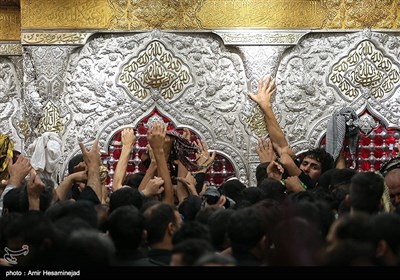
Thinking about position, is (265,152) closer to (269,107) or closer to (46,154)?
(269,107)

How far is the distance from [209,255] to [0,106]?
1207 centimetres

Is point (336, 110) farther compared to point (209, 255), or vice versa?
point (336, 110)

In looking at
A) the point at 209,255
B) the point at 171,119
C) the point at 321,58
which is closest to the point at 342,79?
the point at 321,58

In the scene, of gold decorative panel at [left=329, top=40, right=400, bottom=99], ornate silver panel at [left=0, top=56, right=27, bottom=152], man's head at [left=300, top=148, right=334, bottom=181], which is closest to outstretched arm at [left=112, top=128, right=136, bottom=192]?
man's head at [left=300, top=148, right=334, bottom=181]

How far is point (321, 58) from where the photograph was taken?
56.0 ft

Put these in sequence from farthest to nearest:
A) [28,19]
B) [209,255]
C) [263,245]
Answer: [28,19] → [263,245] → [209,255]

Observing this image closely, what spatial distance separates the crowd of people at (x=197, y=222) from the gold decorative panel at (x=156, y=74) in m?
4.33

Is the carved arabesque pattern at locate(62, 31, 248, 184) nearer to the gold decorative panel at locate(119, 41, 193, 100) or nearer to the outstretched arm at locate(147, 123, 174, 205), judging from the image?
the gold decorative panel at locate(119, 41, 193, 100)

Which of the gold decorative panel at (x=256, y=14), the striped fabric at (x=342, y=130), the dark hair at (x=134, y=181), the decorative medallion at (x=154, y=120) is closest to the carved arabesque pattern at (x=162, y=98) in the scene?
the decorative medallion at (x=154, y=120)

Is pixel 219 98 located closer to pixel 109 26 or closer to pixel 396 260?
pixel 109 26

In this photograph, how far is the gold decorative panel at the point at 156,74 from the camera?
16.9m

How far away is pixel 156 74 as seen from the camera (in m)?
16.9

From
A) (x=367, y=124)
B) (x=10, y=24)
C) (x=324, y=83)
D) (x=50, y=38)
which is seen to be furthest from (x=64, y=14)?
(x=367, y=124)

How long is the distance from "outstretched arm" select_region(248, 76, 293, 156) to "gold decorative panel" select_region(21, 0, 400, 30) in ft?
3.61
